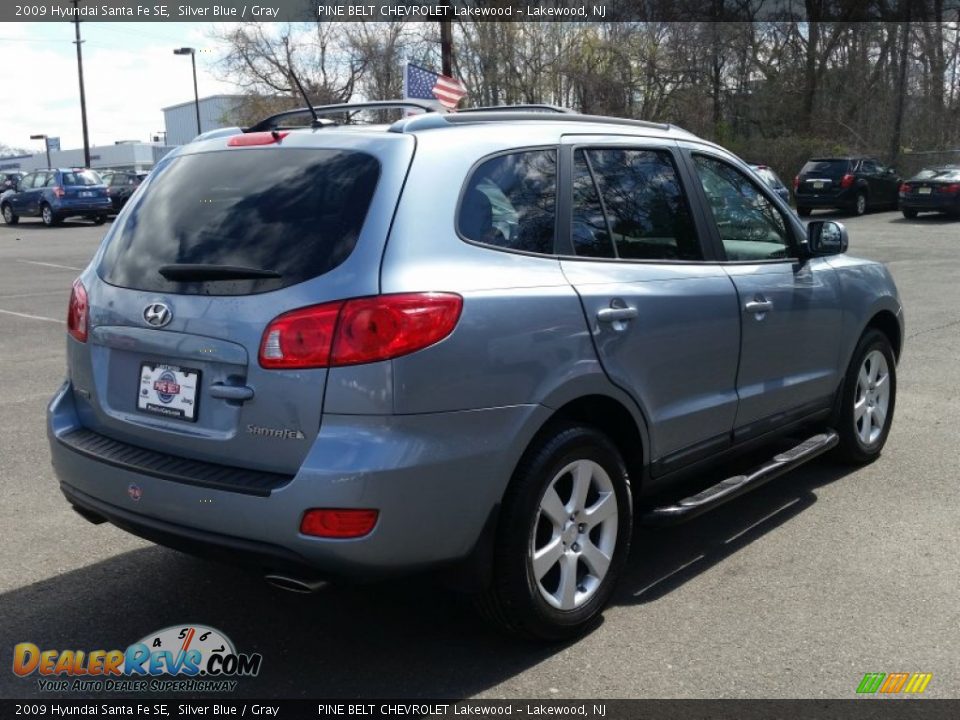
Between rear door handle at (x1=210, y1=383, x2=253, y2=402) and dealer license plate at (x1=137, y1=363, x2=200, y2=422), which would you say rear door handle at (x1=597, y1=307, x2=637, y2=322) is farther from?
dealer license plate at (x1=137, y1=363, x2=200, y2=422)

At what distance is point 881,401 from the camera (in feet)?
20.0

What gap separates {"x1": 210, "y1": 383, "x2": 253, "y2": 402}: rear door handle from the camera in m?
3.30

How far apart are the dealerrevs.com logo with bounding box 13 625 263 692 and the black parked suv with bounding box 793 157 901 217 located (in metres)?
29.4

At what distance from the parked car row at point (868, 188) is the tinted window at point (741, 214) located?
24.1 m

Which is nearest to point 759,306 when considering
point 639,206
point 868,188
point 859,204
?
point 639,206

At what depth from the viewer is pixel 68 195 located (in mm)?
33375

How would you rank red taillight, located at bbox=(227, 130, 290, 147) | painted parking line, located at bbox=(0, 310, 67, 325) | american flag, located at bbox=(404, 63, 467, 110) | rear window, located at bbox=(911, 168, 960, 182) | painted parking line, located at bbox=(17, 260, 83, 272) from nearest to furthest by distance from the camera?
red taillight, located at bbox=(227, 130, 290, 147) → painted parking line, located at bbox=(0, 310, 67, 325) → american flag, located at bbox=(404, 63, 467, 110) → painted parking line, located at bbox=(17, 260, 83, 272) → rear window, located at bbox=(911, 168, 960, 182)

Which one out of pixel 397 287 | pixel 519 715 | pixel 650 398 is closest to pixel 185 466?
pixel 397 287

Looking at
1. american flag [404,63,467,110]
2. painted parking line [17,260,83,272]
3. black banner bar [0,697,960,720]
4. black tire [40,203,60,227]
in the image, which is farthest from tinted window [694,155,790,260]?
black tire [40,203,60,227]

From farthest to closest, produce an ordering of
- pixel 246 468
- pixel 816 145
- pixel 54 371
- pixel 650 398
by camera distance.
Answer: pixel 816 145, pixel 54 371, pixel 650 398, pixel 246 468

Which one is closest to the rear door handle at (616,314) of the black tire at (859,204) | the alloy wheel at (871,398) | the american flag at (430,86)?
the alloy wheel at (871,398)

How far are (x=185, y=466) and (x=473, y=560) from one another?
0.98 metres

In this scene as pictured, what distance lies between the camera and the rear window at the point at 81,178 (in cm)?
3359

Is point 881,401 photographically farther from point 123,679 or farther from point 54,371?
point 54,371
